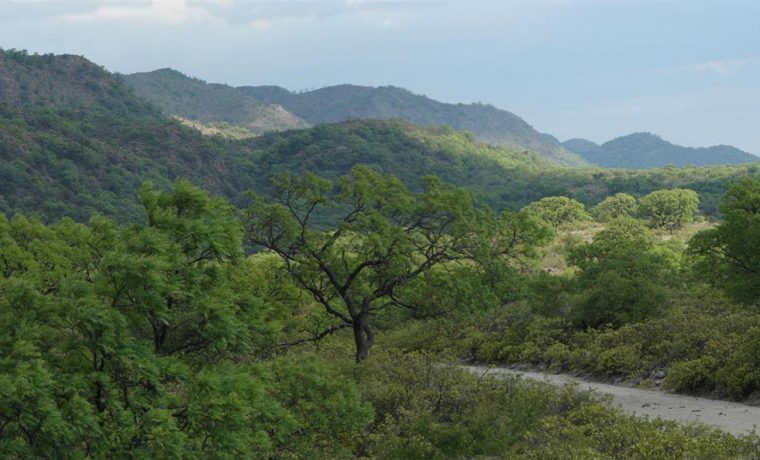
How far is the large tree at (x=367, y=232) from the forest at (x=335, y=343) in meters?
0.06

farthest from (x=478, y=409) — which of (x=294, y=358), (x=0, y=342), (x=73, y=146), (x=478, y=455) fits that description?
(x=73, y=146)

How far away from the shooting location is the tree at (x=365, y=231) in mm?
24625

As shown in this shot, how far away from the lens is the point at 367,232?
24578 millimetres

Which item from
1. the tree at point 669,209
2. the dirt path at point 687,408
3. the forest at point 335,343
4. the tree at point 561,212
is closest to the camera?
the forest at point 335,343

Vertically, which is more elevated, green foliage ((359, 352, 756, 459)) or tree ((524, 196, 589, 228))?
green foliage ((359, 352, 756, 459))

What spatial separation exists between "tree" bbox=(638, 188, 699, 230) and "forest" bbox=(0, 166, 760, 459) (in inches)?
2250

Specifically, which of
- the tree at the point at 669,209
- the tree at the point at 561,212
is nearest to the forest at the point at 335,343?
the tree at the point at 669,209

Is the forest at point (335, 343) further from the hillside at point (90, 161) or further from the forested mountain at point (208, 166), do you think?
the hillside at point (90, 161)

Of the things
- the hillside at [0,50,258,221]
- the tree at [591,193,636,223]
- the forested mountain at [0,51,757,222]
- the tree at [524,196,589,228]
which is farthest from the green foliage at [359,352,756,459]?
the hillside at [0,50,258,221]

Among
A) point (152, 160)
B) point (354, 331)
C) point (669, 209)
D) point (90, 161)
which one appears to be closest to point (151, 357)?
point (354, 331)

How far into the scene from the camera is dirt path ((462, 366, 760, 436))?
18.7 metres

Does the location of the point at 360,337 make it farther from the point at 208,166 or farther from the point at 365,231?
the point at 208,166

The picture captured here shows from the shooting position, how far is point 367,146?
186 meters

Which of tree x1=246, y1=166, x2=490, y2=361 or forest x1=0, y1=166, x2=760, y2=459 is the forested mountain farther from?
tree x1=246, y1=166, x2=490, y2=361
